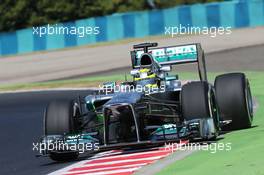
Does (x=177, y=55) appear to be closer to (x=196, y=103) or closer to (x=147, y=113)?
(x=147, y=113)

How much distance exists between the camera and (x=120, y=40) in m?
44.3

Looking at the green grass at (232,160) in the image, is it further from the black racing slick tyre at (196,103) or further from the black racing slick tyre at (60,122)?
the black racing slick tyre at (60,122)

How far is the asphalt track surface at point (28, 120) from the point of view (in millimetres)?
11680

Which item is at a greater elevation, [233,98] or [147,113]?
[233,98]

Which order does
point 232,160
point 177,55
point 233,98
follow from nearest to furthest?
point 232,160 < point 233,98 < point 177,55

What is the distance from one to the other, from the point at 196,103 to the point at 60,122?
1.89 meters

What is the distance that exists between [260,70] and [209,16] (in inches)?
756

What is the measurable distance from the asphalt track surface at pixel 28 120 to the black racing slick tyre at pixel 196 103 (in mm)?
1747

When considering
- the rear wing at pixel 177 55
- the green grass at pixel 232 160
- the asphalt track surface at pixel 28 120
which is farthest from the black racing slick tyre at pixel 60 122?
the green grass at pixel 232 160

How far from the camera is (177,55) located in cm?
1337

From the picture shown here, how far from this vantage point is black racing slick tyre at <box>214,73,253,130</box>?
12.0m

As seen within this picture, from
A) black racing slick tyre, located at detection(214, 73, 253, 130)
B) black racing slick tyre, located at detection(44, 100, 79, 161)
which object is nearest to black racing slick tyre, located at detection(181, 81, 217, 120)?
black racing slick tyre, located at detection(214, 73, 253, 130)

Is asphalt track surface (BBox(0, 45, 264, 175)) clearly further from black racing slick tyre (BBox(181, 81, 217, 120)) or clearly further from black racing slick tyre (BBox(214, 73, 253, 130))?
black racing slick tyre (BBox(214, 73, 253, 130))

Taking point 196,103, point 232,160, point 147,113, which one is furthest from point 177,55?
point 232,160
